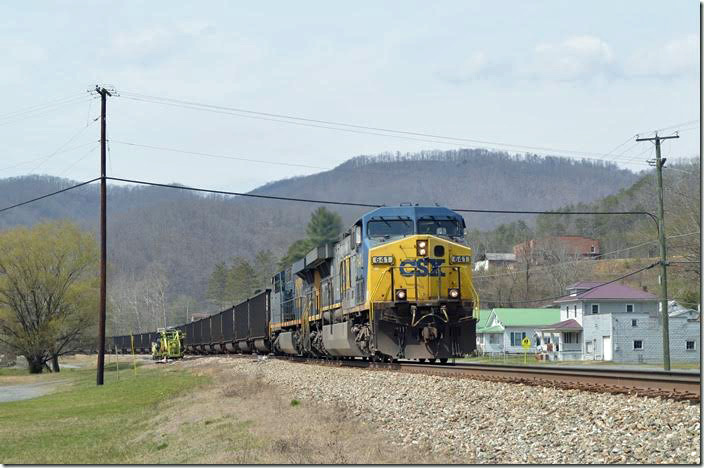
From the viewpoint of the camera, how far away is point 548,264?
4739 inches

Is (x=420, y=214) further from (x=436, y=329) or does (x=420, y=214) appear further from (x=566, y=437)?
(x=566, y=437)

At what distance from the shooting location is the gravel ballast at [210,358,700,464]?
28.9ft

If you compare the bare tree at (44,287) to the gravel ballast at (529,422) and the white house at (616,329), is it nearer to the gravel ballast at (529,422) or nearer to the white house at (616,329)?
the white house at (616,329)

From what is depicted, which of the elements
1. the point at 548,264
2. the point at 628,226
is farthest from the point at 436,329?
the point at 628,226

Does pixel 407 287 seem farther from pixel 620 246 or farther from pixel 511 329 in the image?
pixel 620 246

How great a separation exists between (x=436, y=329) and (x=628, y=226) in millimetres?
126316

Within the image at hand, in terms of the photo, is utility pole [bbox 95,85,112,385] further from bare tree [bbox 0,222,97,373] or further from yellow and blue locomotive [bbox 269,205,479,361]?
bare tree [bbox 0,222,97,373]

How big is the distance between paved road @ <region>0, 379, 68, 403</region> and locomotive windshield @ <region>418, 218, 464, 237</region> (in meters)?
24.0

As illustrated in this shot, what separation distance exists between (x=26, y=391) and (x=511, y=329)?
48.6m

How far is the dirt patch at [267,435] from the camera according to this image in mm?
10070

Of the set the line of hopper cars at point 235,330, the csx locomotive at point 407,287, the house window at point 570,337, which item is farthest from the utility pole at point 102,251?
the house window at point 570,337

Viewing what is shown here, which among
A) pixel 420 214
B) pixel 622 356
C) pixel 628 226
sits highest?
pixel 628 226

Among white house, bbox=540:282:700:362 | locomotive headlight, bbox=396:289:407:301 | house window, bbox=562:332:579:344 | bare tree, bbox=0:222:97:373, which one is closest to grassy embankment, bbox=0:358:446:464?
locomotive headlight, bbox=396:289:407:301

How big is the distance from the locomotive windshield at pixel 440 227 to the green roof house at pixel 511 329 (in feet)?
193
